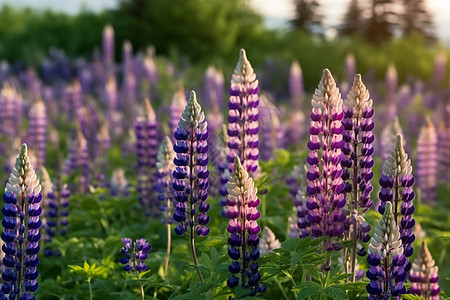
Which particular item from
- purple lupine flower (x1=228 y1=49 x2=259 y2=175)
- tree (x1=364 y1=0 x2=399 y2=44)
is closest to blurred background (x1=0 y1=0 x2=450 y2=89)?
tree (x1=364 y1=0 x2=399 y2=44)

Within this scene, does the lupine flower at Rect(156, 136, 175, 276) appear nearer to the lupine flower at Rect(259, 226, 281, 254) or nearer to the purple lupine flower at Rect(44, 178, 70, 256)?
the lupine flower at Rect(259, 226, 281, 254)

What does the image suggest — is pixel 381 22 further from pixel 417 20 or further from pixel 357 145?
pixel 357 145

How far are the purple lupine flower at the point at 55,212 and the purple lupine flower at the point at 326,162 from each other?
9.46 ft

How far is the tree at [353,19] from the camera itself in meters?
34.5

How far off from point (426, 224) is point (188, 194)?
194 inches

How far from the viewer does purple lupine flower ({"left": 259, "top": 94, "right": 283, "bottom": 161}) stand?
8.59 meters

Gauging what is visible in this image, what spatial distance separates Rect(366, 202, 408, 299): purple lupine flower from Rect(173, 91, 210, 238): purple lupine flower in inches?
41.6

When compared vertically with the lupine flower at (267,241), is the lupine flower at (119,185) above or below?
above

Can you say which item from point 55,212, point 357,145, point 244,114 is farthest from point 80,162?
point 357,145

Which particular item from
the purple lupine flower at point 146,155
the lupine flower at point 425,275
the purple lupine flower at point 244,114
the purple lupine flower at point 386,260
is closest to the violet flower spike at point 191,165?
the purple lupine flower at point 244,114

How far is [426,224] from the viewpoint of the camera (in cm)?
839

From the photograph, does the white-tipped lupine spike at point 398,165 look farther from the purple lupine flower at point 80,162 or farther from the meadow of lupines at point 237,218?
the purple lupine flower at point 80,162

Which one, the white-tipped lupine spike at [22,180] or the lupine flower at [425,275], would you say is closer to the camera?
the lupine flower at [425,275]

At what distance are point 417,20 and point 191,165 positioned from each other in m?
34.0
